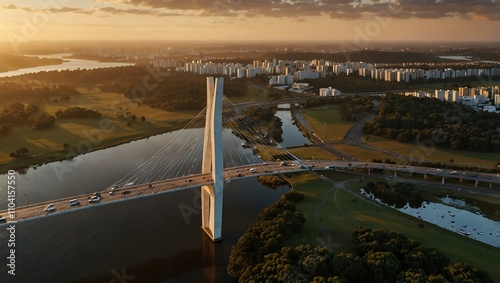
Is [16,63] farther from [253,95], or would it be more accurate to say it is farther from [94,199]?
[94,199]

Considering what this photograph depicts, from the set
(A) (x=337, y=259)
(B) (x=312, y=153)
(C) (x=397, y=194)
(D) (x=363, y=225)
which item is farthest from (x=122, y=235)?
(B) (x=312, y=153)

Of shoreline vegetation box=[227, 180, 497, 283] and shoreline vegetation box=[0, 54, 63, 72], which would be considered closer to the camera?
shoreline vegetation box=[227, 180, 497, 283]

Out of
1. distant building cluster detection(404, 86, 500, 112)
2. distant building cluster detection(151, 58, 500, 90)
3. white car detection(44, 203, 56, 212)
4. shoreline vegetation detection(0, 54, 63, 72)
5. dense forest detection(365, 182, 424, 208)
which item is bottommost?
dense forest detection(365, 182, 424, 208)

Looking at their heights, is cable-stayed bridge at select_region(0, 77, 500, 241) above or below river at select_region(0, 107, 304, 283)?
above

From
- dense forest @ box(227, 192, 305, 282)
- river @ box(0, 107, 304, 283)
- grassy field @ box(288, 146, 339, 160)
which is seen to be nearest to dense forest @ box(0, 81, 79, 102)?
river @ box(0, 107, 304, 283)

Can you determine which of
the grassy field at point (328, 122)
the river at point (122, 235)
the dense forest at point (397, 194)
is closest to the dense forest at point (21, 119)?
the river at point (122, 235)

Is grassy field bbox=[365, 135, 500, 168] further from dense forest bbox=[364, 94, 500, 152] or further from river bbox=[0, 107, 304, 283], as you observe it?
river bbox=[0, 107, 304, 283]

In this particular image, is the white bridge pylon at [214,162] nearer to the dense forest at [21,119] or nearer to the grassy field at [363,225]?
the grassy field at [363,225]
